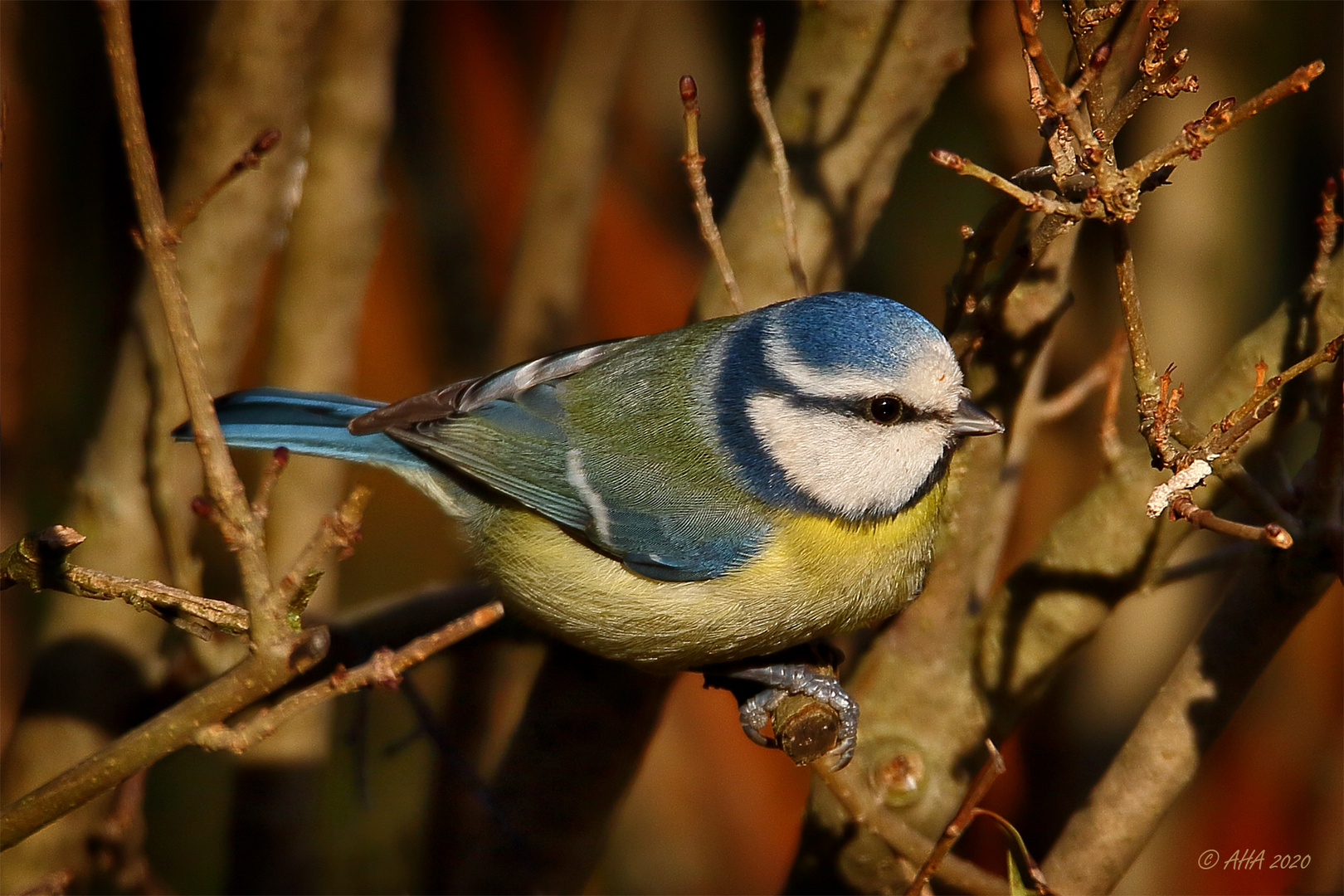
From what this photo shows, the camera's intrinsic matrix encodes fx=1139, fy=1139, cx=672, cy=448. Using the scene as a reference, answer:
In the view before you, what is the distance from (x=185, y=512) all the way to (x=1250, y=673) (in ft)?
5.69

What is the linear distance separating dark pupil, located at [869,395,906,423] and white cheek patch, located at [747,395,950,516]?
0.6 inches

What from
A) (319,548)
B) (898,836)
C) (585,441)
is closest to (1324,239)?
(898,836)

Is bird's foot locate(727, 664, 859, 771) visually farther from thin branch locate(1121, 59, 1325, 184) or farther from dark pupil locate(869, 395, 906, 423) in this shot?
thin branch locate(1121, 59, 1325, 184)

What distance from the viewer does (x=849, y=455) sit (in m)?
1.69

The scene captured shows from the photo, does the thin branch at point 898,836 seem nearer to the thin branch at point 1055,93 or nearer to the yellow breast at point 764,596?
the yellow breast at point 764,596

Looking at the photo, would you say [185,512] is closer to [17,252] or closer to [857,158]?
[17,252]

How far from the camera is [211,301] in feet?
6.49

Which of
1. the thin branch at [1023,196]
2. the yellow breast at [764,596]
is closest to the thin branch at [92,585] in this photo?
the yellow breast at [764,596]

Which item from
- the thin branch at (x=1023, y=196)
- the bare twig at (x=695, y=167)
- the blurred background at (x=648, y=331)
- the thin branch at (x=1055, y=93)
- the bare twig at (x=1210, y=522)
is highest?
the thin branch at (x=1055, y=93)

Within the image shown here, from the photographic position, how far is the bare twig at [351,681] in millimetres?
955

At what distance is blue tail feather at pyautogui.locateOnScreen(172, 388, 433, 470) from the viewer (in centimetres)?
199

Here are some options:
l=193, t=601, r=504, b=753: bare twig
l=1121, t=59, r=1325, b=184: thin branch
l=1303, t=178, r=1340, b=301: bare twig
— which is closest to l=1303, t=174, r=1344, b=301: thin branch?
l=1303, t=178, r=1340, b=301: bare twig

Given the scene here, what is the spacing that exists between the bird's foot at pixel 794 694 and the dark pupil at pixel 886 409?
16.3 inches

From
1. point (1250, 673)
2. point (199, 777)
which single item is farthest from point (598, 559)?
point (199, 777)
